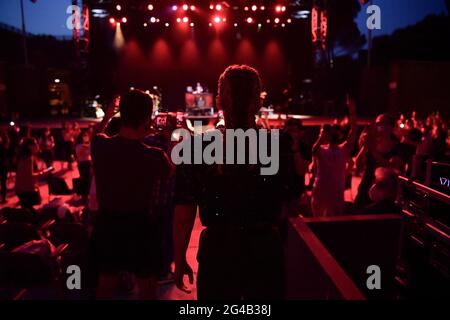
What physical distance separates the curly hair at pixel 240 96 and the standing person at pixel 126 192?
764 millimetres

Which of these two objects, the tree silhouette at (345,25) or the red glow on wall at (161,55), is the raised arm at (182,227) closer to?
the red glow on wall at (161,55)

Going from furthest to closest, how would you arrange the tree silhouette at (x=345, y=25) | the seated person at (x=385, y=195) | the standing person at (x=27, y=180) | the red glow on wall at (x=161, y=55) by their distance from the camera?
the tree silhouette at (x=345, y=25), the red glow on wall at (x=161, y=55), the standing person at (x=27, y=180), the seated person at (x=385, y=195)

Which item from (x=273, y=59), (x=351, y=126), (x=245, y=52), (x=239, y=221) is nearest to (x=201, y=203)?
(x=239, y=221)

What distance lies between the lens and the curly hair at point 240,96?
5.76 feet

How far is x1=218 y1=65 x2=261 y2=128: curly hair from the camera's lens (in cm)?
175

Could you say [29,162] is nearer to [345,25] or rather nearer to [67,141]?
[67,141]

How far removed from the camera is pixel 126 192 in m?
2.35

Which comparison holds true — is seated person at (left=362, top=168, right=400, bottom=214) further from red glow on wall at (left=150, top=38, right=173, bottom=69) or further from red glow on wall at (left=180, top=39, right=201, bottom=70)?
red glow on wall at (left=150, top=38, right=173, bottom=69)

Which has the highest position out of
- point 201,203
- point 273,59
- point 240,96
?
point 273,59

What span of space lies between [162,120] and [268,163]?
186cm

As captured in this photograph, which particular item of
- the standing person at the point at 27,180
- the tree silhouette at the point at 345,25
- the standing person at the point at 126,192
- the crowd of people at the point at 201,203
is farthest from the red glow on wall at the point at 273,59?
the standing person at the point at 126,192

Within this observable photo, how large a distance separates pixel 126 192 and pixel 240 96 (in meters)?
1.00

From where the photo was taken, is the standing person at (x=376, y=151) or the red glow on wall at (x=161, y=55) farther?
the red glow on wall at (x=161, y=55)

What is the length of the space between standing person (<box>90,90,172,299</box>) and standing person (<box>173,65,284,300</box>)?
0.66m
